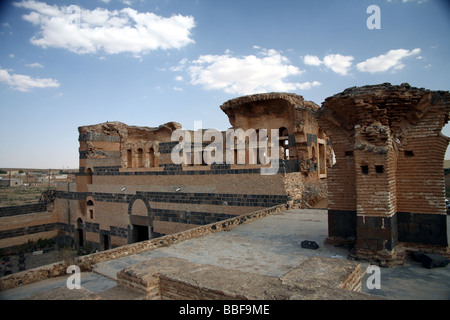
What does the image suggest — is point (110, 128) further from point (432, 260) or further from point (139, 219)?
point (432, 260)

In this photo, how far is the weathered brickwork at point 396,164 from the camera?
197 inches

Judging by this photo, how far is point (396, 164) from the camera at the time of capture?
549cm

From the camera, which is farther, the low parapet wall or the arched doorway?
the arched doorway

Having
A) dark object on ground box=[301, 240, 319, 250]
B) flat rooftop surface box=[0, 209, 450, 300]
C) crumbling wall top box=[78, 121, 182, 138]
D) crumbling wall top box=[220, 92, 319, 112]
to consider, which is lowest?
flat rooftop surface box=[0, 209, 450, 300]

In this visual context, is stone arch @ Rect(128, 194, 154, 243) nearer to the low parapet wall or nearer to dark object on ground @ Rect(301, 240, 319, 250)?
dark object on ground @ Rect(301, 240, 319, 250)

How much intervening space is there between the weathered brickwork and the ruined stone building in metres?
5.17

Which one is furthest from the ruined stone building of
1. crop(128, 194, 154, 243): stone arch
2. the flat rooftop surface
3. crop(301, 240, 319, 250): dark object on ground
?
crop(301, 240, 319, 250): dark object on ground

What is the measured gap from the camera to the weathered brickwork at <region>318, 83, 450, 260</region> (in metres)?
5.00

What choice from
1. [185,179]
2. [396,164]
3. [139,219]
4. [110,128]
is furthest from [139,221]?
[396,164]

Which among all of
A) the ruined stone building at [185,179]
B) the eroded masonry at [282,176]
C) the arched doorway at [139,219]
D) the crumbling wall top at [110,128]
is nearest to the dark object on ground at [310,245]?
the eroded masonry at [282,176]

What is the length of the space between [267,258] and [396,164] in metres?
2.99

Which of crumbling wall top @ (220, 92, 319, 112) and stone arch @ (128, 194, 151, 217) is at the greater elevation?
crumbling wall top @ (220, 92, 319, 112)

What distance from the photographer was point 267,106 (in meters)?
15.5
